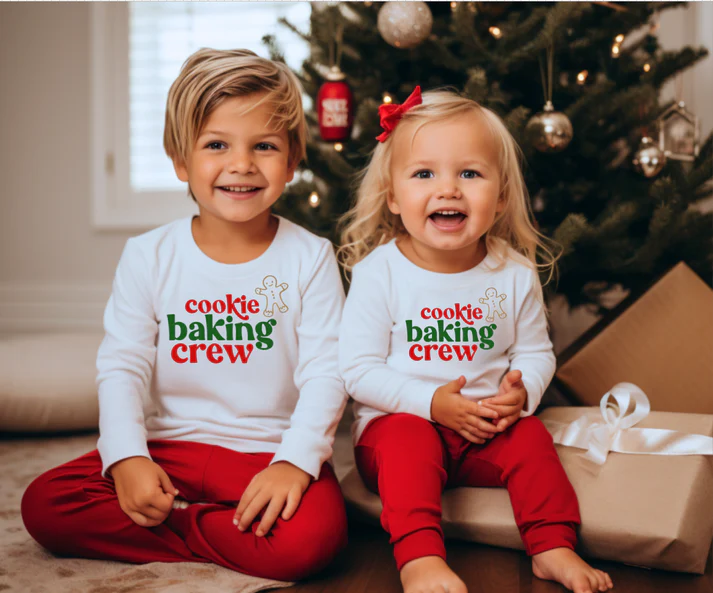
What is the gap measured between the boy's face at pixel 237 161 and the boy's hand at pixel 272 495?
388 millimetres

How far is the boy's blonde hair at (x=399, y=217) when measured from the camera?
1111 mm

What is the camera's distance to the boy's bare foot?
2.68ft

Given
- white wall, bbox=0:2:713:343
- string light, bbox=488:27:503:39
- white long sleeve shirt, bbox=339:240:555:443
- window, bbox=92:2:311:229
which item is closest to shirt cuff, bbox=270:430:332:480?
white long sleeve shirt, bbox=339:240:555:443

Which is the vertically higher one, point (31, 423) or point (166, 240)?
point (166, 240)

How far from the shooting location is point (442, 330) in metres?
1.11

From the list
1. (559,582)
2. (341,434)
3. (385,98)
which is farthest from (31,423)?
(559,582)

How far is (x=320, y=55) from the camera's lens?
63.7 inches

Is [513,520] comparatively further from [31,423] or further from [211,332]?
[31,423]

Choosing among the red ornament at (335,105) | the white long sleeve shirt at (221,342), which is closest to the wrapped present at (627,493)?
the white long sleeve shirt at (221,342)

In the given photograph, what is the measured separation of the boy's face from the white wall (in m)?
1.75

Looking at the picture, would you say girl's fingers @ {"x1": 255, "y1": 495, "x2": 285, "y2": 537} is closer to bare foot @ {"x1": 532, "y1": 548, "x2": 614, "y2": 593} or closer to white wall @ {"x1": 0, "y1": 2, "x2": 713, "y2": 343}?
bare foot @ {"x1": 532, "y1": 548, "x2": 614, "y2": 593}

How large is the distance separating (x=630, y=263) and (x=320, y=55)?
865 millimetres

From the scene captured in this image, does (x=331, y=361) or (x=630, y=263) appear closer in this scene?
(x=331, y=361)

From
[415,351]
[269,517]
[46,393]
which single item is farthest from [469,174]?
[46,393]
